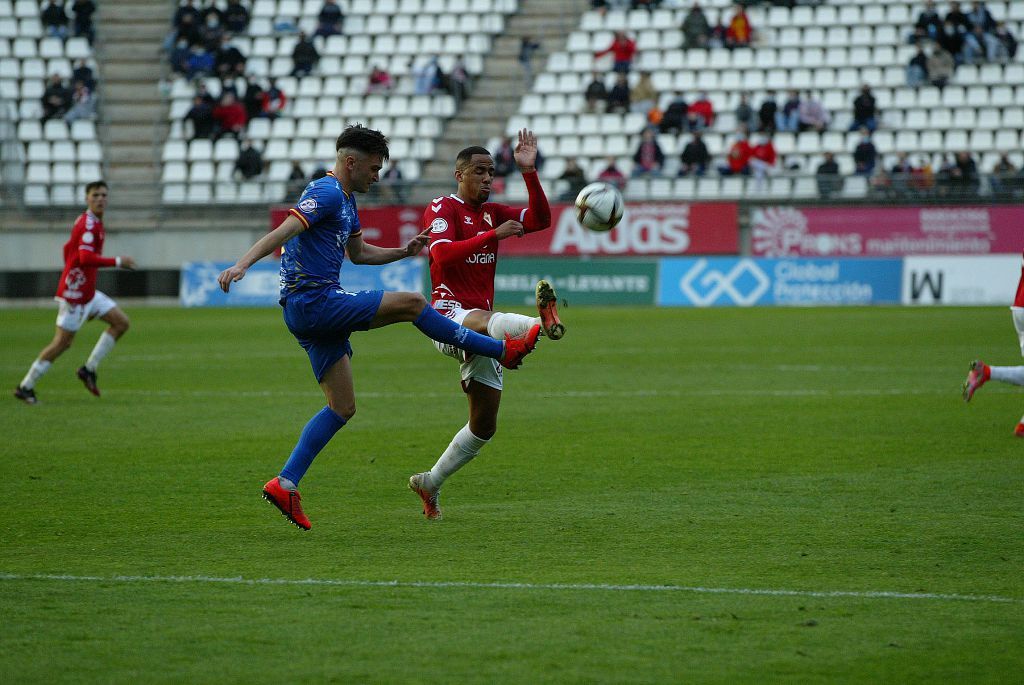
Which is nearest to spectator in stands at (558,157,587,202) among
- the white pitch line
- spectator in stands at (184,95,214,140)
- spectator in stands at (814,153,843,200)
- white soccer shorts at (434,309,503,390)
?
spectator in stands at (814,153,843,200)

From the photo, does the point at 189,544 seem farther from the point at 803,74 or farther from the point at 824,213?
the point at 803,74

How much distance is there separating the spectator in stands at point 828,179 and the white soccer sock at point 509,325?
79.3 feet

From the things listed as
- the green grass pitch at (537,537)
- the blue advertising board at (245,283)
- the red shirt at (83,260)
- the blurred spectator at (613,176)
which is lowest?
the blue advertising board at (245,283)

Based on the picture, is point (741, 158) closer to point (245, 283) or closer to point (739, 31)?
point (739, 31)

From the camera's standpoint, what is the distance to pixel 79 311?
1548 centimetres

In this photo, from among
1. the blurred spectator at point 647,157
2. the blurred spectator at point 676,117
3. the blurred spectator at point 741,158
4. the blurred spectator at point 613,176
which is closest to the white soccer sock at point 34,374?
the blurred spectator at point 613,176

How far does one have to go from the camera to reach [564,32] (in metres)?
38.9

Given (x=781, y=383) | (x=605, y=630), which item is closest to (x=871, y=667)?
(x=605, y=630)

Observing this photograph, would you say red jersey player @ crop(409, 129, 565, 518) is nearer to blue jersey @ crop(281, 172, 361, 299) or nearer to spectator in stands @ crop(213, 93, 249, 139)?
blue jersey @ crop(281, 172, 361, 299)

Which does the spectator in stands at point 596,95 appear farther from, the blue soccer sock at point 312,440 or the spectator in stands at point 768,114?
the blue soccer sock at point 312,440

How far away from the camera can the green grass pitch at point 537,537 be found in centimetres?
525

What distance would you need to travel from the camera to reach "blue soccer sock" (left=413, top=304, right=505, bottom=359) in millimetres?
7637

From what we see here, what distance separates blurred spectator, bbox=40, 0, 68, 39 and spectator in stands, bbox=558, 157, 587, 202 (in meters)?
17.0

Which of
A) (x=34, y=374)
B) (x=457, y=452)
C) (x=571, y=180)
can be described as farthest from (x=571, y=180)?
(x=457, y=452)
